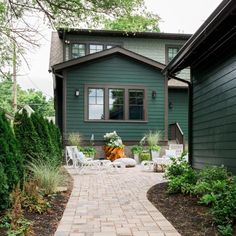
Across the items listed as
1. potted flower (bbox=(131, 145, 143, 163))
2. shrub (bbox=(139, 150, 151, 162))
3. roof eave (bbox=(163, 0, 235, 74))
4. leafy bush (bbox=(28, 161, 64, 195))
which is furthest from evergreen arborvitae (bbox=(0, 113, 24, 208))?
potted flower (bbox=(131, 145, 143, 163))

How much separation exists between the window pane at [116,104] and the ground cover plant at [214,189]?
7965 millimetres

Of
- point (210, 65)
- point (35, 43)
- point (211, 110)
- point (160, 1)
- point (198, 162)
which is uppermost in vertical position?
point (160, 1)

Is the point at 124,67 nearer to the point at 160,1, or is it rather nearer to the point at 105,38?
the point at 105,38

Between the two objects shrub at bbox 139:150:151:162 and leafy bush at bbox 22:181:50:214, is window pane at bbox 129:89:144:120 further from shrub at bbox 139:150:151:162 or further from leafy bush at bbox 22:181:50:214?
leafy bush at bbox 22:181:50:214

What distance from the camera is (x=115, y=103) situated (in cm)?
1562

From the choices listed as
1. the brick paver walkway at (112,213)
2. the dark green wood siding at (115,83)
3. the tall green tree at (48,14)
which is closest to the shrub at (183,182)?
the brick paver walkway at (112,213)

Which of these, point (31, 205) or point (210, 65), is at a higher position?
point (210, 65)

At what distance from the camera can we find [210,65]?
7.54 meters

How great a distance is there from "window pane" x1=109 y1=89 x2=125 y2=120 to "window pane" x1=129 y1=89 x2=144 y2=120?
1.25 feet

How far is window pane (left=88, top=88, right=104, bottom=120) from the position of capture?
1545cm

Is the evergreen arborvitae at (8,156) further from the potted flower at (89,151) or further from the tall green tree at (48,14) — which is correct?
the potted flower at (89,151)

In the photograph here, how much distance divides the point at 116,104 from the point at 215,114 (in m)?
8.59

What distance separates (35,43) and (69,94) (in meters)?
6.65

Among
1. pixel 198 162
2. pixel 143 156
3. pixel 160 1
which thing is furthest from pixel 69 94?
pixel 198 162
